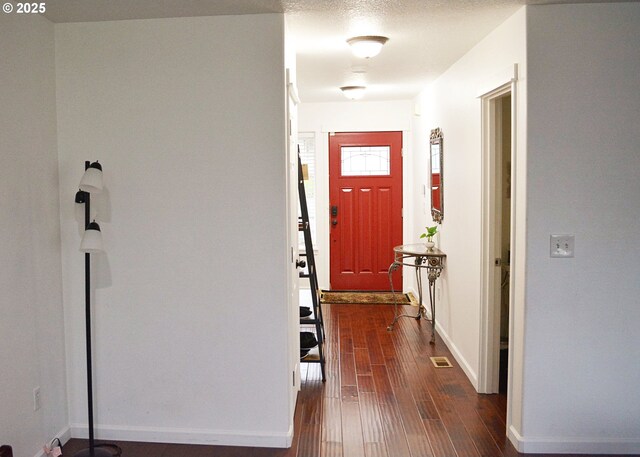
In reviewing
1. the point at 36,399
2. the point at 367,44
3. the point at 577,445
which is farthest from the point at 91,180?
the point at 577,445

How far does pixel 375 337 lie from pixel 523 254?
242 cm

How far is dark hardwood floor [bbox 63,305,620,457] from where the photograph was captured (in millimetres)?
2941

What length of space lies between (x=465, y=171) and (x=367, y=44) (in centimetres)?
126

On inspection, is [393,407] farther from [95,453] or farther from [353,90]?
[353,90]

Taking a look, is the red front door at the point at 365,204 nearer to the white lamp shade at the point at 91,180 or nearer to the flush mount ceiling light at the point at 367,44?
the flush mount ceiling light at the point at 367,44

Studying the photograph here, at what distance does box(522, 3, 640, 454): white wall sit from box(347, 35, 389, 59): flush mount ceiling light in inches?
38.5

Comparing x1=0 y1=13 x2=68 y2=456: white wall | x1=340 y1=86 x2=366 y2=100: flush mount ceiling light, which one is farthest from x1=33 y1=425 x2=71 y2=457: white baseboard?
x1=340 y1=86 x2=366 y2=100: flush mount ceiling light

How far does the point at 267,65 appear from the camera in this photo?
288 cm

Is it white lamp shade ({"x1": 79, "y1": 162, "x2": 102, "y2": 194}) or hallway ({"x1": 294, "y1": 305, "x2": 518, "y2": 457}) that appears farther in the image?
hallway ({"x1": 294, "y1": 305, "x2": 518, "y2": 457})

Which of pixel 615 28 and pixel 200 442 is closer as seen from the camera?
pixel 615 28

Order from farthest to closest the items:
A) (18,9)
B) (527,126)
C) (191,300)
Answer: (191,300)
(527,126)
(18,9)

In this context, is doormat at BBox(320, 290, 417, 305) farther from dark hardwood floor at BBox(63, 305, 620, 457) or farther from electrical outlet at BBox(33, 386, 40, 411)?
electrical outlet at BBox(33, 386, 40, 411)

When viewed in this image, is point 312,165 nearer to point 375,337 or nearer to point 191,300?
point 375,337

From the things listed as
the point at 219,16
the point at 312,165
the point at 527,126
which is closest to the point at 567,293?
the point at 527,126
